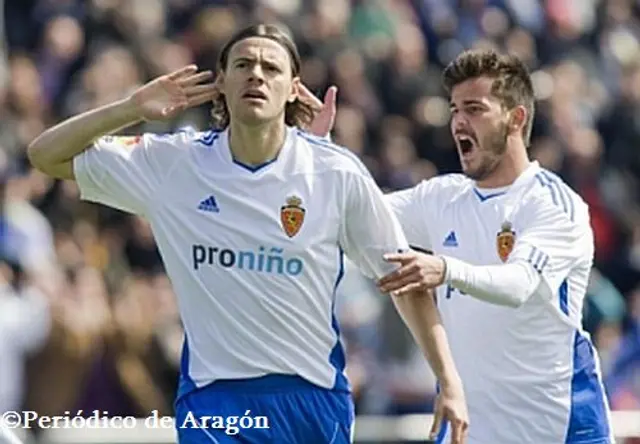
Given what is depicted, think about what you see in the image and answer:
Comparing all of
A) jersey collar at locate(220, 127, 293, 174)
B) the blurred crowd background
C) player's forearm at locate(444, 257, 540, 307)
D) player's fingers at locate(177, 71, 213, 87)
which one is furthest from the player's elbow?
the blurred crowd background

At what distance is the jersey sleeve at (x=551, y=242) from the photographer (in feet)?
32.2

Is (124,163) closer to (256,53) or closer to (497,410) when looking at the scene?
(256,53)

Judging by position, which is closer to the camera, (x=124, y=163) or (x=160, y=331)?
(x=124, y=163)

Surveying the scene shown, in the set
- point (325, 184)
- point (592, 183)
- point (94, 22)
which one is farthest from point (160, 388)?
point (325, 184)

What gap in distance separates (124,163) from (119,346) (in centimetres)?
555

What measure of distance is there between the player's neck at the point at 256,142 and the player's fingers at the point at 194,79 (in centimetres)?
22

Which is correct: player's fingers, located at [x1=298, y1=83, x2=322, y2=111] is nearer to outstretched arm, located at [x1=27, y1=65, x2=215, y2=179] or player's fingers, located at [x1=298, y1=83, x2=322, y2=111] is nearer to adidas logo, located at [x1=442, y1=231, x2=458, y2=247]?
outstretched arm, located at [x1=27, y1=65, x2=215, y2=179]

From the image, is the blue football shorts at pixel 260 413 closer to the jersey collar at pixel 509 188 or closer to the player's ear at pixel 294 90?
the player's ear at pixel 294 90

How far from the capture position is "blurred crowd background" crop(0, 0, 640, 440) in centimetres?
1472

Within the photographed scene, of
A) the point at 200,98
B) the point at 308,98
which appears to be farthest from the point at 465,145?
the point at 200,98

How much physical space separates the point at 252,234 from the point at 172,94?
0.64m

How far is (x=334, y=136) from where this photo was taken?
670 inches

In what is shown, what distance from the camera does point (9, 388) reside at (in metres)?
14.4

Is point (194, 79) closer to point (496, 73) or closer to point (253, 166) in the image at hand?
point (253, 166)
